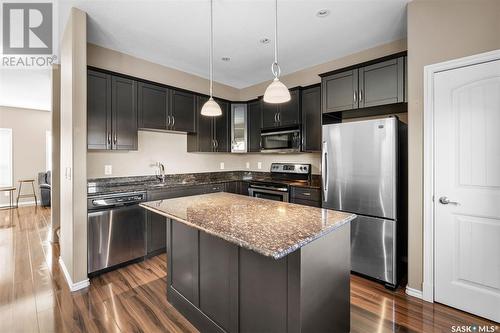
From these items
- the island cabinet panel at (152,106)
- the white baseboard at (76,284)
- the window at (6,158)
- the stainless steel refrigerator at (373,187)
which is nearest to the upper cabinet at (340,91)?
the stainless steel refrigerator at (373,187)

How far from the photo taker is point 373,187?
8.52 feet

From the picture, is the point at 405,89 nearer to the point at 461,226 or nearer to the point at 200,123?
the point at 461,226

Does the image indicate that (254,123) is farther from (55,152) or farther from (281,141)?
(55,152)

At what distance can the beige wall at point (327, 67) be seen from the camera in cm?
311

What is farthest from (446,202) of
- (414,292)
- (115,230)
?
(115,230)

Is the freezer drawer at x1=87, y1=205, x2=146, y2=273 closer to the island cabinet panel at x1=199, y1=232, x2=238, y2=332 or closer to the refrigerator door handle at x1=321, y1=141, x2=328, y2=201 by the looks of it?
the island cabinet panel at x1=199, y1=232, x2=238, y2=332

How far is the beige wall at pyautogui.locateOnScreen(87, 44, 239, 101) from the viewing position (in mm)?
3178

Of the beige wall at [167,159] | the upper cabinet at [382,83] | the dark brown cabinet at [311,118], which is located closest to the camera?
the upper cabinet at [382,83]

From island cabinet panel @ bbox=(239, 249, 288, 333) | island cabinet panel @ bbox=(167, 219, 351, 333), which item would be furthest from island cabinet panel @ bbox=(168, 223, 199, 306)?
island cabinet panel @ bbox=(239, 249, 288, 333)

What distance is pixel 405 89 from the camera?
8.68 ft

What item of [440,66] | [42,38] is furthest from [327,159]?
[42,38]

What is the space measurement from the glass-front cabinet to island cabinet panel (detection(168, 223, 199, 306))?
2645mm

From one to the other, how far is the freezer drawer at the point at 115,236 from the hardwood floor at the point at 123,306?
6.6 inches

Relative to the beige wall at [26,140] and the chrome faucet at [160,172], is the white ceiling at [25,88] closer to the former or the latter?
the beige wall at [26,140]
